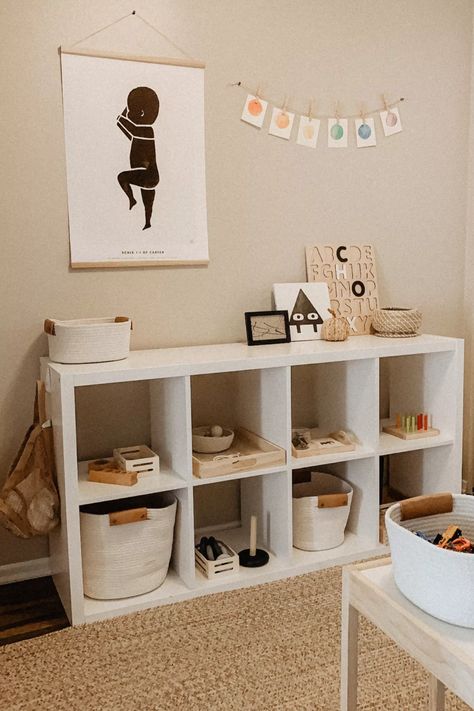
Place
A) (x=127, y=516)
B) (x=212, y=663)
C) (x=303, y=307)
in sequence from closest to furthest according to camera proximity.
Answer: (x=212, y=663) < (x=127, y=516) < (x=303, y=307)

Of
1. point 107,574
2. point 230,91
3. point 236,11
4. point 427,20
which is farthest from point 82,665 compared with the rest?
point 427,20

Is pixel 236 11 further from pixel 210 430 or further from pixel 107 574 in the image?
pixel 107 574

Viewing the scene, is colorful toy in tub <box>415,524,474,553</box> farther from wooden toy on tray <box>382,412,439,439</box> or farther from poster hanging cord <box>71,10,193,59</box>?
poster hanging cord <box>71,10,193,59</box>

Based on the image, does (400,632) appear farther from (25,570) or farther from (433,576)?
(25,570)

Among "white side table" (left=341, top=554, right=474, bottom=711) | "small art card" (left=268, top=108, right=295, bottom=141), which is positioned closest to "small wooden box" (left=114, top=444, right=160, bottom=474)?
"white side table" (left=341, top=554, right=474, bottom=711)

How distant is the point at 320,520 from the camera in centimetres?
259

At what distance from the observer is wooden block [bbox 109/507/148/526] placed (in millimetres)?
2227

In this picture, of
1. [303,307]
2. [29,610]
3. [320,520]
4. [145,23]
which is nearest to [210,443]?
[320,520]

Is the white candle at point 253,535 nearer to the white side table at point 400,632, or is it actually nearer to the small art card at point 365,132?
the white side table at point 400,632

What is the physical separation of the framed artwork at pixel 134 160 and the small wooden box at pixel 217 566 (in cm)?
107

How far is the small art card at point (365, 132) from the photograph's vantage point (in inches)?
115

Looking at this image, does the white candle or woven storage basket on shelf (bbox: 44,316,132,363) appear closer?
woven storage basket on shelf (bbox: 44,316,132,363)

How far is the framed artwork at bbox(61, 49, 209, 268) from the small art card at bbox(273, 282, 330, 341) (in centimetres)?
36

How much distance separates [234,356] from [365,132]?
1189mm
